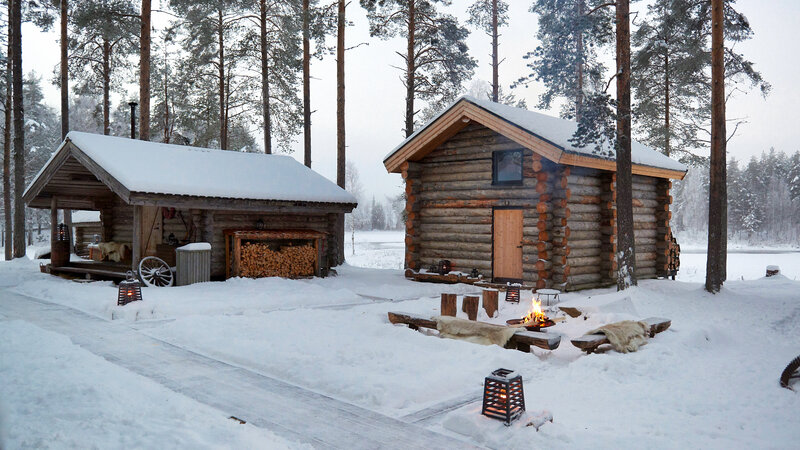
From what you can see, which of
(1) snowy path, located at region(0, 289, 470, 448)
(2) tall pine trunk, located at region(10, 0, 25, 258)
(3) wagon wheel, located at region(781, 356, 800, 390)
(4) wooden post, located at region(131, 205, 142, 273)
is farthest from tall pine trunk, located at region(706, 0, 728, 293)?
(2) tall pine trunk, located at region(10, 0, 25, 258)

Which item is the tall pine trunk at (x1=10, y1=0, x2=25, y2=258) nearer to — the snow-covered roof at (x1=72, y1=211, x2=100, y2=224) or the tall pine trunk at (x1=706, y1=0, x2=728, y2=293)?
the snow-covered roof at (x1=72, y1=211, x2=100, y2=224)

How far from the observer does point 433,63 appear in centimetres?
2389

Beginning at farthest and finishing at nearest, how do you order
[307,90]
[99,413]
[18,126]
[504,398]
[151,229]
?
[307,90]
[18,126]
[151,229]
[504,398]
[99,413]

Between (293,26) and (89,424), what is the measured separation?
69.2 ft

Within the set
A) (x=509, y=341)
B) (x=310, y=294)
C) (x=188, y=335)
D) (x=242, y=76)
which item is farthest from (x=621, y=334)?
(x=242, y=76)

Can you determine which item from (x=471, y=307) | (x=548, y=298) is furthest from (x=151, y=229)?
(x=548, y=298)

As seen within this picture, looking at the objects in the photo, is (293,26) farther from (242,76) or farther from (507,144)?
(507,144)

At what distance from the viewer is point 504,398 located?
17.0ft

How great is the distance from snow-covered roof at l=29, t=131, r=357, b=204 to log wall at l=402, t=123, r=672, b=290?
9.51 ft

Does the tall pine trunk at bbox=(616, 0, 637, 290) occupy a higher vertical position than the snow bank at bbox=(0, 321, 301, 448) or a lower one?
higher

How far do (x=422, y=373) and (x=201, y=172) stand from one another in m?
11.8

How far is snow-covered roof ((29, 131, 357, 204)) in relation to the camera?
1436 centimetres

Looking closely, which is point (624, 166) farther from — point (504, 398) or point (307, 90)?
point (307, 90)

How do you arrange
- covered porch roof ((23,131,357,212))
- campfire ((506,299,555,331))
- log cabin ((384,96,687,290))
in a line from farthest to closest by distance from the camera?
log cabin ((384,96,687,290)) → covered porch roof ((23,131,357,212)) → campfire ((506,299,555,331))
